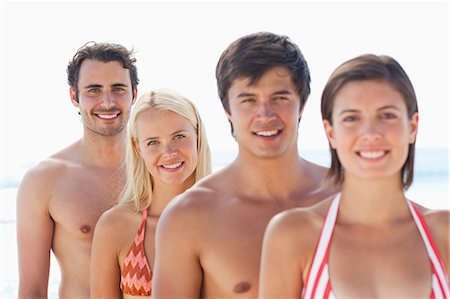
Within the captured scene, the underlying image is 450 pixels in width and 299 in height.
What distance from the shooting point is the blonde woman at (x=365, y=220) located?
7.75ft

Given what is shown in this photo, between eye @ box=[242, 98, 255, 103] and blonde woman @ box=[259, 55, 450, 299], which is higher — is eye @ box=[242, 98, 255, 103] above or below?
above

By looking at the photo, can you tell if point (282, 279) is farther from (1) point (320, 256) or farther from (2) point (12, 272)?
(2) point (12, 272)

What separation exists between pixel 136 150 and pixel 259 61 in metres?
0.98

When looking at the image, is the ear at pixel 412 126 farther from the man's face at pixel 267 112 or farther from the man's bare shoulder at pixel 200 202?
the man's bare shoulder at pixel 200 202

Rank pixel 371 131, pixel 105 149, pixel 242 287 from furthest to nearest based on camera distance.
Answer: pixel 105 149 < pixel 242 287 < pixel 371 131

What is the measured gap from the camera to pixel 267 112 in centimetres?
271

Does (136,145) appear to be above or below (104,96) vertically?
below

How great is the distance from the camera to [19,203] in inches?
169

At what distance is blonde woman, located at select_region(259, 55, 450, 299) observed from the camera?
7.75 feet

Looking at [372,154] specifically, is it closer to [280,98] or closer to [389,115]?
[389,115]

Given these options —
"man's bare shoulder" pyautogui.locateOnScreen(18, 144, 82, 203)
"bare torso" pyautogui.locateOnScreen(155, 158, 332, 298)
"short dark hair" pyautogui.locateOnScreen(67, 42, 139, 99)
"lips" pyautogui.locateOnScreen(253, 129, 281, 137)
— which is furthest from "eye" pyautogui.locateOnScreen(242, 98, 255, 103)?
"man's bare shoulder" pyautogui.locateOnScreen(18, 144, 82, 203)

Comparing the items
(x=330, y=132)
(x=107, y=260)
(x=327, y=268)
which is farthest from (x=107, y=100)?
(x=327, y=268)

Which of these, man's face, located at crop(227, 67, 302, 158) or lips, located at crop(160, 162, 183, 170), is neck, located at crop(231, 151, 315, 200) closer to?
man's face, located at crop(227, 67, 302, 158)

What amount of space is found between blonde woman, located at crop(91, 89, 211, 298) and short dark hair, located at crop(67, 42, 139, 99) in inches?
27.3
